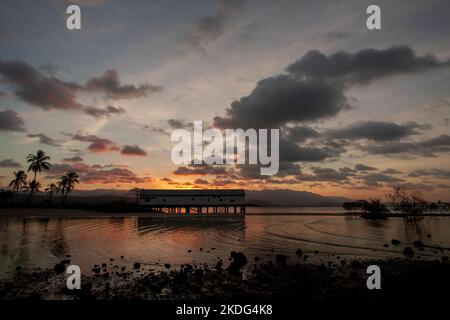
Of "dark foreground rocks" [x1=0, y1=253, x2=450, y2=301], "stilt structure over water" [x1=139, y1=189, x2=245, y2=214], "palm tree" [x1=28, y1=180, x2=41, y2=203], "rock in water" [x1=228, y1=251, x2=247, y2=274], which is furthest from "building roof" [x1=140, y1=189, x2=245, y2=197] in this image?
"dark foreground rocks" [x1=0, y1=253, x2=450, y2=301]

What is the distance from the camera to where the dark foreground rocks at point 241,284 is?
1208cm

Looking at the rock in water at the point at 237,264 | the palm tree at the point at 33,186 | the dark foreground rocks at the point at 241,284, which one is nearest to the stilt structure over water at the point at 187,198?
the palm tree at the point at 33,186

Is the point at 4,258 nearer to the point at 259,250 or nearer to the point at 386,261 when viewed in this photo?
the point at 259,250

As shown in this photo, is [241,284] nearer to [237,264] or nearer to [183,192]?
[237,264]

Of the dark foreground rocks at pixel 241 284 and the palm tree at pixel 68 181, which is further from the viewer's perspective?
the palm tree at pixel 68 181

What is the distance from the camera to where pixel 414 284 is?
13.7 meters

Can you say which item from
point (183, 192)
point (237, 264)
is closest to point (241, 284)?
point (237, 264)

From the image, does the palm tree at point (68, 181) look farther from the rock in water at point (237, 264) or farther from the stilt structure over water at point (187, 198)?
the rock in water at point (237, 264)

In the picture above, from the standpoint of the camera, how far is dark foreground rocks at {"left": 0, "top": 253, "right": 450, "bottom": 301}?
12.1 m

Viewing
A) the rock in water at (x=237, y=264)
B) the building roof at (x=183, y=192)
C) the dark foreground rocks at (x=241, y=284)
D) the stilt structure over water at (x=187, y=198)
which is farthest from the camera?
the building roof at (x=183, y=192)

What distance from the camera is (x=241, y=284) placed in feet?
45.8

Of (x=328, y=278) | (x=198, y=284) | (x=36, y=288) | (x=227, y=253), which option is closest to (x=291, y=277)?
(x=328, y=278)

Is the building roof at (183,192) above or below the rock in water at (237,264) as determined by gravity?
above

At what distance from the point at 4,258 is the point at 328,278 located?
20.9 metres
